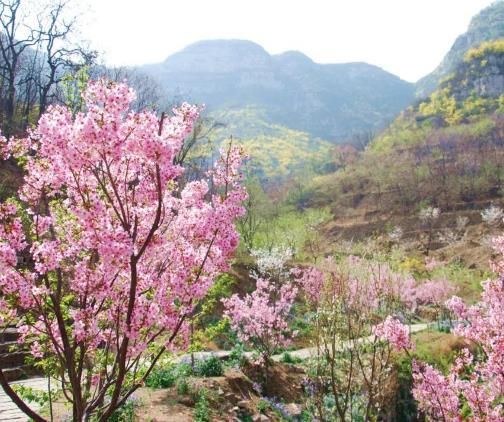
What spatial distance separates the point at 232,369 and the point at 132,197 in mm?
8756

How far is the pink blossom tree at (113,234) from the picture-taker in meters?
3.04

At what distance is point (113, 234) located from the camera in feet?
10.1

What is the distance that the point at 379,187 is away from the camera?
68.7 metres

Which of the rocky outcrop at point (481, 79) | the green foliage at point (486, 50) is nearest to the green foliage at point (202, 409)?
the rocky outcrop at point (481, 79)

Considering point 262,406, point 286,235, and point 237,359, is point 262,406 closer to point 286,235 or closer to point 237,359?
point 237,359

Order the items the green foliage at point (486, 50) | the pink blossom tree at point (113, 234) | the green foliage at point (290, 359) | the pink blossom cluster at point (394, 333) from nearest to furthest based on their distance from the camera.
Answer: the pink blossom tree at point (113, 234)
the pink blossom cluster at point (394, 333)
the green foliage at point (290, 359)
the green foliage at point (486, 50)

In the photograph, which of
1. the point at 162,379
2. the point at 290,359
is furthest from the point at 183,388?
the point at 290,359

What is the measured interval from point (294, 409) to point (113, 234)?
9069mm

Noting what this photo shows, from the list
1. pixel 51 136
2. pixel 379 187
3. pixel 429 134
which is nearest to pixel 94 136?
pixel 51 136

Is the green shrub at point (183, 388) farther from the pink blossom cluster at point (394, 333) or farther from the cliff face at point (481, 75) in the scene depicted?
the cliff face at point (481, 75)

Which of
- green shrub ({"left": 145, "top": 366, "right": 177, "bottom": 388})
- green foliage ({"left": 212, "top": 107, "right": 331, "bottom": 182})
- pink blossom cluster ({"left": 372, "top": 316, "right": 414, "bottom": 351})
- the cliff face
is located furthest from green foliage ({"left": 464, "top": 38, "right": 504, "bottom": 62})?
pink blossom cluster ({"left": 372, "top": 316, "right": 414, "bottom": 351})

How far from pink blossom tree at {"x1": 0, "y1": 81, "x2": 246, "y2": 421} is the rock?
287 inches

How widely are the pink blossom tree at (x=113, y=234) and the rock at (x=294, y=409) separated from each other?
7297mm

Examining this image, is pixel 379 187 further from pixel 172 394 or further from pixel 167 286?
pixel 167 286
